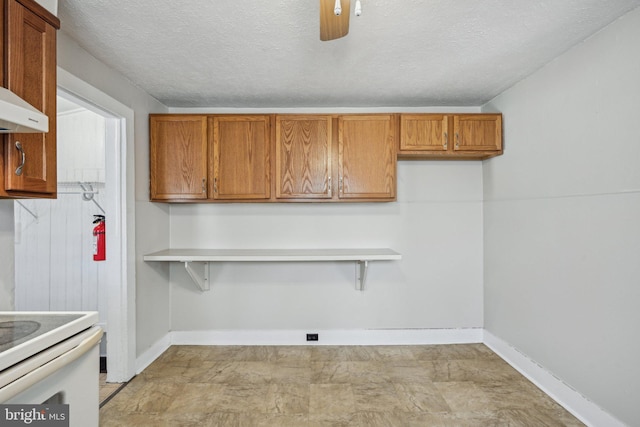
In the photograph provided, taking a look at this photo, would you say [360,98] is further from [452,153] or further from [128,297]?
[128,297]

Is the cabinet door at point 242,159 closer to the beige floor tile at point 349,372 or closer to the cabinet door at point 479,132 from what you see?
the beige floor tile at point 349,372

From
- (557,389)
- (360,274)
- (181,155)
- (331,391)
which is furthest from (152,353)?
(557,389)

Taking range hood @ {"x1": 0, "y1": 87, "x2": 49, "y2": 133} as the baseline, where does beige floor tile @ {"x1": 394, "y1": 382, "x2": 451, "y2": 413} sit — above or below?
below

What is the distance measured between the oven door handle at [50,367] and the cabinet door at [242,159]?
5.63 feet

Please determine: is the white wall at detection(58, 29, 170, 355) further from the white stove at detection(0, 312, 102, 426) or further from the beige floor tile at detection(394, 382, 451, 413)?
the beige floor tile at detection(394, 382, 451, 413)

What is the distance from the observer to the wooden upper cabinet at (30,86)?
4.54 ft

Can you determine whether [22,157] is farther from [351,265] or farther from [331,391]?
[351,265]

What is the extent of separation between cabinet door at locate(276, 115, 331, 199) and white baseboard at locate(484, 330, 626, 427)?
205cm

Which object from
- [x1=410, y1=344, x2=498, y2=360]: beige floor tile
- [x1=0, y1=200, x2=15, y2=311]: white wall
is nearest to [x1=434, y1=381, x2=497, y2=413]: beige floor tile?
[x1=410, y1=344, x2=498, y2=360]: beige floor tile

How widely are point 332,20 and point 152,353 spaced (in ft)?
9.76

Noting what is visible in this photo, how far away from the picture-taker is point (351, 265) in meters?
3.38

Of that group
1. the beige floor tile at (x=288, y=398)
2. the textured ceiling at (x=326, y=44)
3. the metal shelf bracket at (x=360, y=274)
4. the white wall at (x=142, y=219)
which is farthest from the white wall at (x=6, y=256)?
the metal shelf bracket at (x=360, y=274)

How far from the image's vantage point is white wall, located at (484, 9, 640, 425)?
1.82 m

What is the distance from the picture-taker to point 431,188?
11.2 feet
